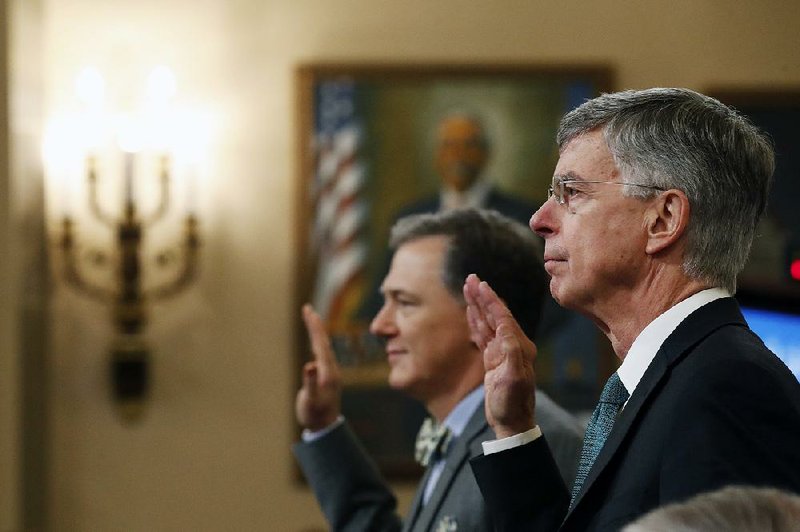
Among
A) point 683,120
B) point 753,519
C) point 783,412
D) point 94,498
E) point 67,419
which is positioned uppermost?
point 683,120

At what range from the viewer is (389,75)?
4578 mm

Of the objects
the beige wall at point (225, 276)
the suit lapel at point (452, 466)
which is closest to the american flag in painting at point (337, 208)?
the beige wall at point (225, 276)

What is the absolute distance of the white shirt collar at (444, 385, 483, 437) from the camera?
2447 millimetres

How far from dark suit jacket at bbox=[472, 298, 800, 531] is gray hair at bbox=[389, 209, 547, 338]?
892mm

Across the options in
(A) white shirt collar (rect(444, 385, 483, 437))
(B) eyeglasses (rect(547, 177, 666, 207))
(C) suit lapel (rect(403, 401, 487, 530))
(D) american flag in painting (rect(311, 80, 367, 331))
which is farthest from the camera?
(D) american flag in painting (rect(311, 80, 367, 331))

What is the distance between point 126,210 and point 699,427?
3321mm

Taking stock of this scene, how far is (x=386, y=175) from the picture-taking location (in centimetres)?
459

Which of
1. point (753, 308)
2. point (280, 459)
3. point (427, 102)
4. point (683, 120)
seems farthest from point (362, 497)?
point (427, 102)

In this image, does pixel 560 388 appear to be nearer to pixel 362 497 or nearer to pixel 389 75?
pixel 389 75

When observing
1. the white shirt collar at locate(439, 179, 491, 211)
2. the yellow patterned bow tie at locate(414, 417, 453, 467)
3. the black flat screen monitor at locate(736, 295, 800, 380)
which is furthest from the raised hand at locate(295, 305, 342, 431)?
the white shirt collar at locate(439, 179, 491, 211)

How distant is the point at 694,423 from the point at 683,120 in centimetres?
44

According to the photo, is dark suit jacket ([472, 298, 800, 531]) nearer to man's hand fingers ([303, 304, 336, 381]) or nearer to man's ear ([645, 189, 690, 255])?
man's ear ([645, 189, 690, 255])

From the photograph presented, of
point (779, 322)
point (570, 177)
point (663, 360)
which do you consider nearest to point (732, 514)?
point (663, 360)

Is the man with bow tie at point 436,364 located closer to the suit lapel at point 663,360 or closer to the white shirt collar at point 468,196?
the suit lapel at point 663,360
